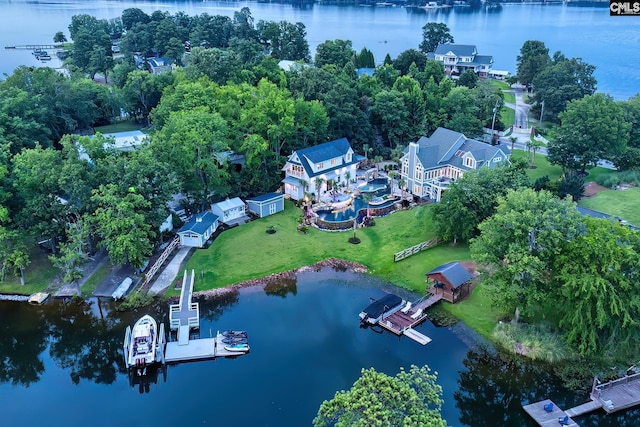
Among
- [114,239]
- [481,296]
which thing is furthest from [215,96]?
Result: [481,296]

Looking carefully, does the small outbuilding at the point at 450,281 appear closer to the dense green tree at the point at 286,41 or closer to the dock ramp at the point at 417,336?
the dock ramp at the point at 417,336

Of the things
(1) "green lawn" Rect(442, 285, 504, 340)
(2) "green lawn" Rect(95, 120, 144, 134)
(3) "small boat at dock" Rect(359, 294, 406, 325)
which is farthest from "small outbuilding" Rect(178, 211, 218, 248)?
(2) "green lawn" Rect(95, 120, 144, 134)

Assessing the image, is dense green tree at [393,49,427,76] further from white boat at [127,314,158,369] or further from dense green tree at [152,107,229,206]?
white boat at [127,314,158,369]

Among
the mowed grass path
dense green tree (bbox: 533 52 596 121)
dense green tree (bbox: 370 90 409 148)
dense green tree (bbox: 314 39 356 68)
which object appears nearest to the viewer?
the mowed grass path

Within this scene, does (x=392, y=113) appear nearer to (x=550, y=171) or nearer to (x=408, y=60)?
(x=550, y=171)

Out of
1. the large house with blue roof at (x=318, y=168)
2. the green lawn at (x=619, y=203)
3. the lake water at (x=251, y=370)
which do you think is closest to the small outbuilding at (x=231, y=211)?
the large house with blue roof at (x=318, y=168)
